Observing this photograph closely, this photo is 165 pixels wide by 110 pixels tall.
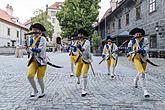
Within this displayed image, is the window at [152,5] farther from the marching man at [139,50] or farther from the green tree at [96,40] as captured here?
the marching man at [139,50]

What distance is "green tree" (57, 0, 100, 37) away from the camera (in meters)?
41.4

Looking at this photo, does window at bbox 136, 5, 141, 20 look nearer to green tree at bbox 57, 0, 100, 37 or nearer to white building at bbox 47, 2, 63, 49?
green tree at bbox 57, 0, 100, 37

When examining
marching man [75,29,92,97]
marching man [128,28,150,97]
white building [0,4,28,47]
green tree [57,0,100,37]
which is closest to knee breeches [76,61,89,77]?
marching man [75,29,92,97]

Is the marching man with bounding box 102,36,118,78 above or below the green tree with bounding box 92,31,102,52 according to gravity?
below

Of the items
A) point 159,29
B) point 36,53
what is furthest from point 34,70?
point 159,29

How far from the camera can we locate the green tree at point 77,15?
4144 centimetres

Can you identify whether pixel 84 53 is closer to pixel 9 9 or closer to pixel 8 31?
pixel 8 31

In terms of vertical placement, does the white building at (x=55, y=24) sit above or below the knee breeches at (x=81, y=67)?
above

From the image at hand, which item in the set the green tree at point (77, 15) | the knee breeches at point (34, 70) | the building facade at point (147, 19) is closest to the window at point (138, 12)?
the building facade at point (147, 19)

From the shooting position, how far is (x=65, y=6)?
141 ft

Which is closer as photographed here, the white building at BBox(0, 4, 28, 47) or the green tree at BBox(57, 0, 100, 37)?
the green tree at BBox(57, 0, 100, 37)

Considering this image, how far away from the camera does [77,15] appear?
4134 centimetres

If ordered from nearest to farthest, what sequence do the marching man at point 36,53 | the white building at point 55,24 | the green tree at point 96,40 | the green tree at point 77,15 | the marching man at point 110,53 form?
the marching man at point 36,53 < the marching man at point 110,53 < the green tree at point 96,40 < the green tree at point 77,15 < the white building at point 55,24

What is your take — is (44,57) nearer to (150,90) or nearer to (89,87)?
(89,87)
